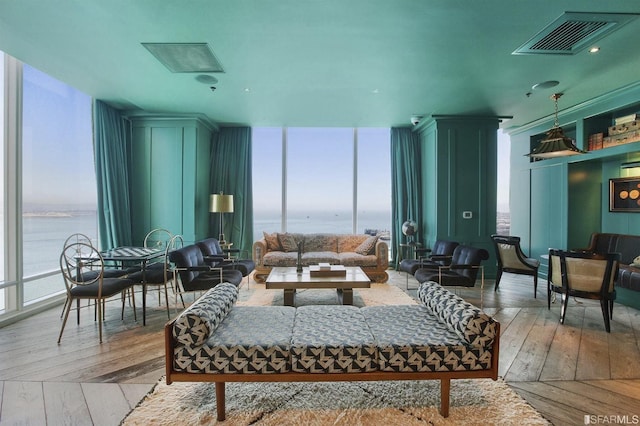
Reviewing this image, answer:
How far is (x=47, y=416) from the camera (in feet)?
6.15

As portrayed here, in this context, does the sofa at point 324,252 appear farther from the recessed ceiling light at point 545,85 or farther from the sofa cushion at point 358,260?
the recessed ceiling light at point 545,85

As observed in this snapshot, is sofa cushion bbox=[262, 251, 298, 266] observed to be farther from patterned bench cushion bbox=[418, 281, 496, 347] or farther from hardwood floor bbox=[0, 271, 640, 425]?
patterned bench cushion bbox=[418, 281, 496, 347]

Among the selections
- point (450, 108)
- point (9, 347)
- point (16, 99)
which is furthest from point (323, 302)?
point (16, 99)

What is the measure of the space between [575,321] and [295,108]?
180 inches

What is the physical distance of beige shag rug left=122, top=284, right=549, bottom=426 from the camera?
182 centimetres

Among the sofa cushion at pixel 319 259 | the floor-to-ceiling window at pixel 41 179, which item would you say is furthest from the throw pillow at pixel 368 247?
the floor-to-ceiling window at pixel 41 179

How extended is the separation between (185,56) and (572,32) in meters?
3.67

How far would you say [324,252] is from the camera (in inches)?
216

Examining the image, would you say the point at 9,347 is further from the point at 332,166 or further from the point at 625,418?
the point at 332,166

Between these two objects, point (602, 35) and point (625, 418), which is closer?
point (625, 418)

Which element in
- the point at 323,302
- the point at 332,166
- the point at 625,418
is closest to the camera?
the point at 625,418

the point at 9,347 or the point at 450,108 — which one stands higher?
the point at 450,108

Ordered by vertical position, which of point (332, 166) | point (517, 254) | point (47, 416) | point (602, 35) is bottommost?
point (47, 416)

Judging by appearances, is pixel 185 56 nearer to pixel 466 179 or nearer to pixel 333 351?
pixel 333 351
